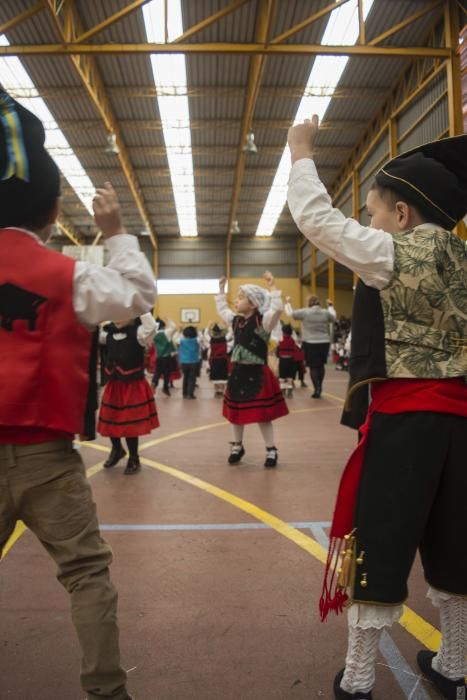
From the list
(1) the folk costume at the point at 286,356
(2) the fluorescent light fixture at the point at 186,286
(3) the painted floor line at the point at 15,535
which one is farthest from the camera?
(2) the fluorescent light fixture at the point at 186,286

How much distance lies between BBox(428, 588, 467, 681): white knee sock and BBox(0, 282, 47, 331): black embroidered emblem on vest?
1490 mm

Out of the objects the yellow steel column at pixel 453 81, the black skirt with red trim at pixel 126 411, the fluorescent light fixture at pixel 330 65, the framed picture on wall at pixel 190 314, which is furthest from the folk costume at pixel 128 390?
the framed picture on wall at pixel 190 314

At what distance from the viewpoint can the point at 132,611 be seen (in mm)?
2418

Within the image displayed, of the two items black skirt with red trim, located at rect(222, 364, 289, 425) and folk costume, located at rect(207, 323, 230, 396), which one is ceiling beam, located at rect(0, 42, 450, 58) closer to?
folk costume, located at rect(207, 323, 230, 396)

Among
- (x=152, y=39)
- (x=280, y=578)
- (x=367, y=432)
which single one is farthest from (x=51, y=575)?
(x=152, y=39)

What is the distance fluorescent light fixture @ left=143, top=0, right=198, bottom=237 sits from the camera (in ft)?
38.4

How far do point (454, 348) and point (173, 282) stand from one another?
3004 cm

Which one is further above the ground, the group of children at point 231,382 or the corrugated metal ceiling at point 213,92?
the corrugated metal ceiling at point 213,92

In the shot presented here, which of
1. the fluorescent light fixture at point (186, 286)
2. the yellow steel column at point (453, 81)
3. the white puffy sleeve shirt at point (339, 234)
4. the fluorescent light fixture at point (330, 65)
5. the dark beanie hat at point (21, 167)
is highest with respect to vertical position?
the fluorescent light fixture at point (330, 65)

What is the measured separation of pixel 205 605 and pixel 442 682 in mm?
1027

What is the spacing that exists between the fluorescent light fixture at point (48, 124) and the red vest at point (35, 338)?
316 inches

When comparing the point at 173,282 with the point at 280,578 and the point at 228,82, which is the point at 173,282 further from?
the point at 280,578

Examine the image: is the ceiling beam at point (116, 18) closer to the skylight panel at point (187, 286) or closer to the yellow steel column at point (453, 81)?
the yellow steel column at point (453, 81)

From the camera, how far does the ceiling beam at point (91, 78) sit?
10422mm
